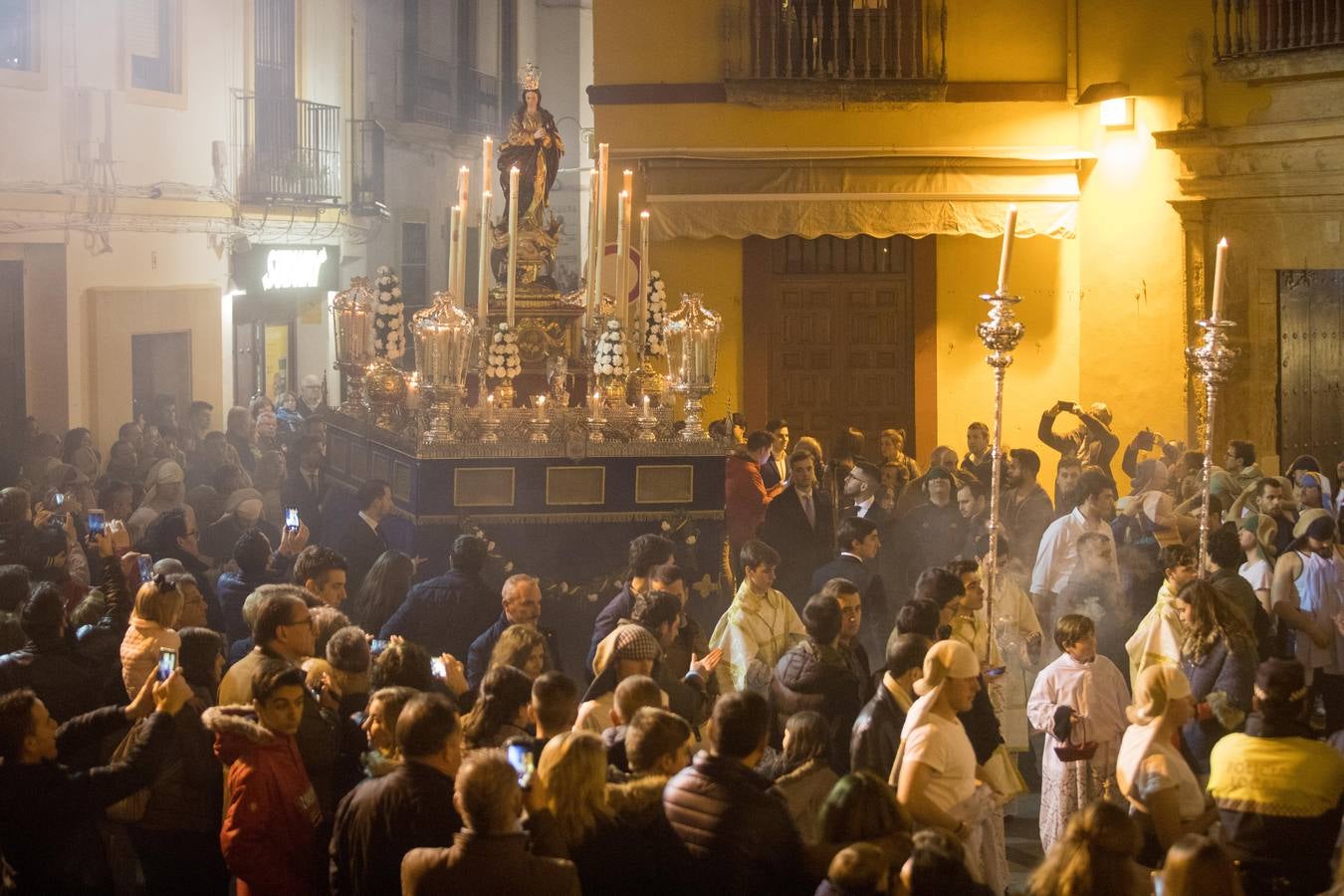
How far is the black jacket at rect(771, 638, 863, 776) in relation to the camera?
7.05 m

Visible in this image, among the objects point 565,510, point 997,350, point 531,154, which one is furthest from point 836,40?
point 997,350

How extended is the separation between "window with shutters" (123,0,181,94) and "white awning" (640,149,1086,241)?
479cm

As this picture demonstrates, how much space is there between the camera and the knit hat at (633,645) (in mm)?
6867

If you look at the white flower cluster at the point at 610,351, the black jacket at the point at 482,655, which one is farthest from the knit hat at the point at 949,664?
the white flower cluster at the point at 610,351

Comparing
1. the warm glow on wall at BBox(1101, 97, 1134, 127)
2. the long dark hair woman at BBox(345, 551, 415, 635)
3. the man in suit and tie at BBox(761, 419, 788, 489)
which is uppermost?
the warm glow on wall at BBox(1101, 97, 1134, 127)

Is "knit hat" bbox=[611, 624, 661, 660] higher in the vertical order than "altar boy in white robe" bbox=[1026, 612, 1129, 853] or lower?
higher

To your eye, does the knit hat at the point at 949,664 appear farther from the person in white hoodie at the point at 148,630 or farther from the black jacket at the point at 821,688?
the person in white hoodie at the point at 148,630

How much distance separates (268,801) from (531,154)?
7.50 m

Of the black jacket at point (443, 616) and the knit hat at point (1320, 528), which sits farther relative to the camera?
the knit hat at point (1320, 528)

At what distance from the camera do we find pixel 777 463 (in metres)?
12.7

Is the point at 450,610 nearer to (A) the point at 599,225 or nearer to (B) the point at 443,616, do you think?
(B) the point at 443,616

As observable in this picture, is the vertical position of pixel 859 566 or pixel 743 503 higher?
pixel 743 503

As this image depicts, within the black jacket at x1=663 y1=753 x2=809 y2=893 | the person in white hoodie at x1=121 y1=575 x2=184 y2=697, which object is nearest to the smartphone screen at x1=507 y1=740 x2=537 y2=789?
the black jacket at x1=663 y1=753 x2=809 y2=893

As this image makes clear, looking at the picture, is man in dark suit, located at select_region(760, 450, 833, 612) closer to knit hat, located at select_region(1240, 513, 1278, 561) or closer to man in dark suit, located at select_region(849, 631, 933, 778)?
knit hat, located at select_region(1240, 513, 1278, 561)
